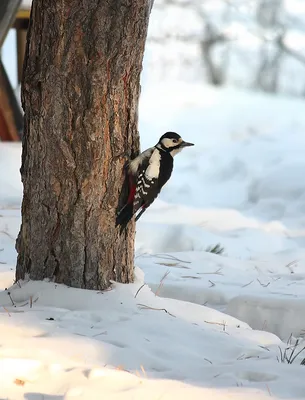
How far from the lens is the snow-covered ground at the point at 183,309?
2.06 m

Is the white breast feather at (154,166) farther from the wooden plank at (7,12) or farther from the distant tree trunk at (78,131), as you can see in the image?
the wooden plank at (7,12)

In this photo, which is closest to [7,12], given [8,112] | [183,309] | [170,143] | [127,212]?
[8,112]

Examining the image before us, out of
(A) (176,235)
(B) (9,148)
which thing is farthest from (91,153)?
(B) (9,148)

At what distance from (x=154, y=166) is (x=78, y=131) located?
1.28 ft

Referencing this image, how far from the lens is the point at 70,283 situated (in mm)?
2873

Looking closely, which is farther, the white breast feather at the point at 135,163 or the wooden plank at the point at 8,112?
the wooden plank at the point at 8,112

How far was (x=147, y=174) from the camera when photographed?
2.95m

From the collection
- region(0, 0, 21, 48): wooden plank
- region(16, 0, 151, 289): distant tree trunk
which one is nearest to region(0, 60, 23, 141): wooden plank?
region(0, 0, 21, 48): wooden plank

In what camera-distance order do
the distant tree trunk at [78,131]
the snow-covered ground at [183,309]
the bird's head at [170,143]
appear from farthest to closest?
the bird's head at [170,143] < the distant tree trunk at [78,131] < the snow-covered ground at [183,309]

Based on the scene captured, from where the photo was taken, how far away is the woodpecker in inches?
114

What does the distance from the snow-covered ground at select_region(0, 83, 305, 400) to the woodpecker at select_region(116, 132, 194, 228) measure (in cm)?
31

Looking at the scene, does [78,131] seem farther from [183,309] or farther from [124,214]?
[183,309]

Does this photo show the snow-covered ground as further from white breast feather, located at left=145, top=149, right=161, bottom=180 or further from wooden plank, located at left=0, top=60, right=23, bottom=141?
white breast feather, located at left=145, top=149, right=161, bottom=180

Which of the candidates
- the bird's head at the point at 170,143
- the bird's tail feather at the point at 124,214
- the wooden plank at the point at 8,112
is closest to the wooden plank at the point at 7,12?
the wooden plank at the point at 8,112
